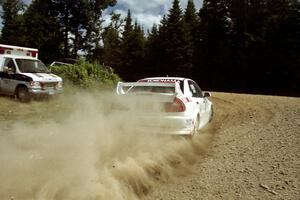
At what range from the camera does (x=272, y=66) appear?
4481cm

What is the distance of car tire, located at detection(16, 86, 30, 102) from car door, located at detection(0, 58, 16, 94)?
0.28 metres

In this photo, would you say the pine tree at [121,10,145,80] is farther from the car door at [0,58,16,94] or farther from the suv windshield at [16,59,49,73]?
the car door at [0,58,16,94]

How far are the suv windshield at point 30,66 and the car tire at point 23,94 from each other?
3.18ft

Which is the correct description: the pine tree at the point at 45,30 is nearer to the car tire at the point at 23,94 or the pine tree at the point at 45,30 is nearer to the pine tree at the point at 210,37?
the pine tree at the point at 210,37

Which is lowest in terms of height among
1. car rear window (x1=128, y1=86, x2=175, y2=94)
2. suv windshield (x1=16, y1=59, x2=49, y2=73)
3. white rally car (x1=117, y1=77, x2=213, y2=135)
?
white rally car (x1=117, y1=77, x2=213, y2=135)

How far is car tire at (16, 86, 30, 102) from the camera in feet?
56.1

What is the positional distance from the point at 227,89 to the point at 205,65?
26.2ft

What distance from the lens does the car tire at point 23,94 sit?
56.1 feet

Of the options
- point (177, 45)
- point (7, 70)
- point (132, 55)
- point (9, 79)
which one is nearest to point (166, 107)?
point (9, 79)

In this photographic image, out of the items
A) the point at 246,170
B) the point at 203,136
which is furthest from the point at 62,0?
the point at 246,170

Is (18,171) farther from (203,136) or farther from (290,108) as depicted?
(290,108)

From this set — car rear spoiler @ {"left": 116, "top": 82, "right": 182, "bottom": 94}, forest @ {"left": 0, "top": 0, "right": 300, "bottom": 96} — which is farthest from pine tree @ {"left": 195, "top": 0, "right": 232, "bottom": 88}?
car rear spoiler @ {"left": 116, "top": 82, "right": 182, "bottom": 94}

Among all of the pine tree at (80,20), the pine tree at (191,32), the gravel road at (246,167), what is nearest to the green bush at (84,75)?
the gravel road at (246,167)

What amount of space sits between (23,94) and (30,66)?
5.63ft
